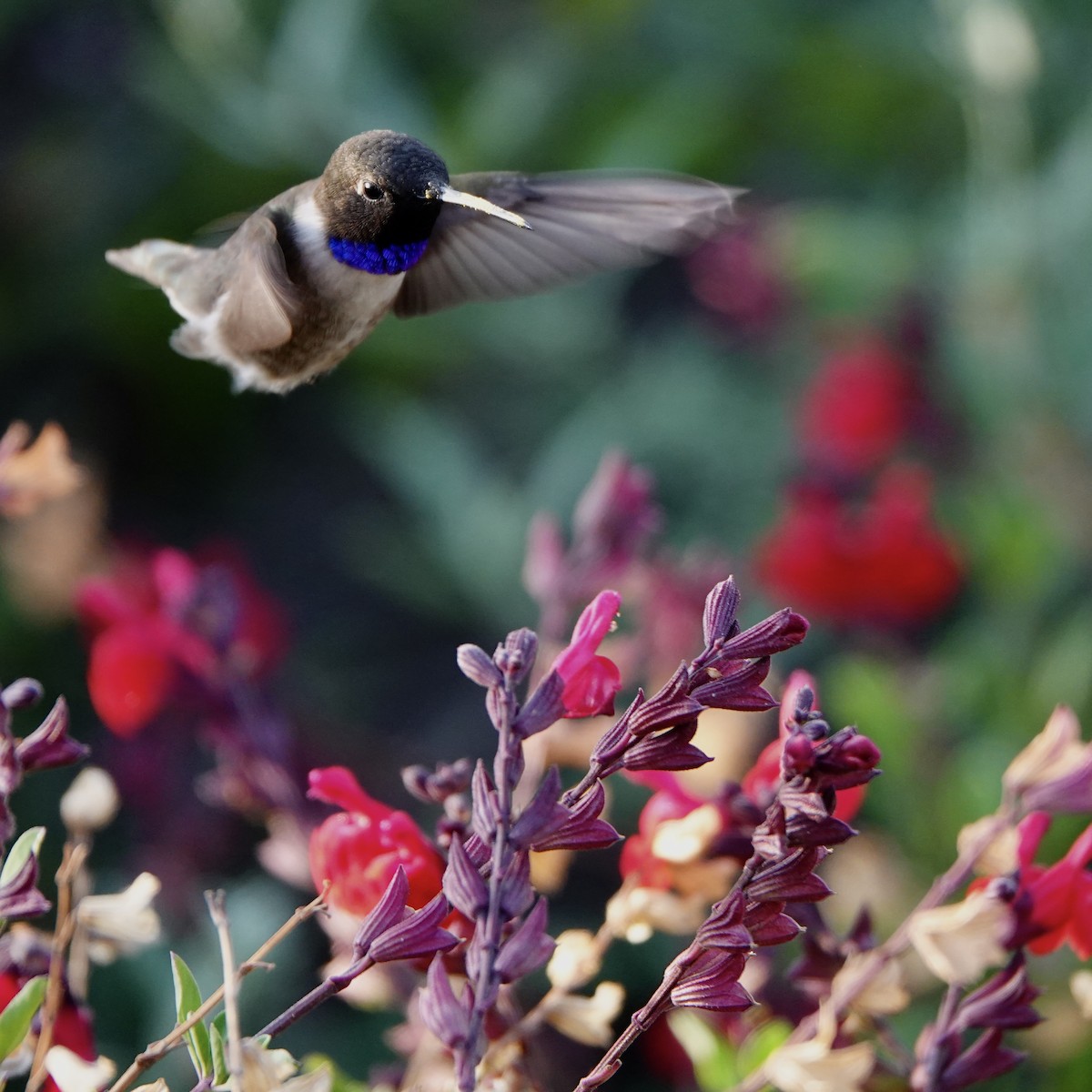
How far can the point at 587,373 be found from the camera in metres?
2.97

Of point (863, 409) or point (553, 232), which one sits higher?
point (553, 232)

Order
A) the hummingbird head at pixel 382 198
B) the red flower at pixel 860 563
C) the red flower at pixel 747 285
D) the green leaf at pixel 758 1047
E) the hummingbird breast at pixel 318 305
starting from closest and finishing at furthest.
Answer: the green leaf at pixel 758 1047 → the hummingbird head at pixel 382 198 → the hummingbird breast at pixel 318 305 → the red flower at pixel 860 563 → the red flower at pixel 747 285

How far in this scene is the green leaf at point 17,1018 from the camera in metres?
0.71

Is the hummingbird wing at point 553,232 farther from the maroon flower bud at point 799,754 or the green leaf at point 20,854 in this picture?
the green leaf at point 20,854

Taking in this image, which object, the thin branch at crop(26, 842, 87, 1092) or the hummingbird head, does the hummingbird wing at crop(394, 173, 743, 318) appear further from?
the thin branch at crop(26, 842, 87, 1092)

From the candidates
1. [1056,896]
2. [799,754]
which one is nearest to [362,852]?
[799,754]

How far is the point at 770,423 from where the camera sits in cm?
293

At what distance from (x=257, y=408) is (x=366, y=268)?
6.27ft

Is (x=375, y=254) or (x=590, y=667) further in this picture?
(x=375, y=254)

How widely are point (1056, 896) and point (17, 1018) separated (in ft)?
1.83

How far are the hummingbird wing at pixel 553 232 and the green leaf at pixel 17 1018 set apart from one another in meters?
0.84

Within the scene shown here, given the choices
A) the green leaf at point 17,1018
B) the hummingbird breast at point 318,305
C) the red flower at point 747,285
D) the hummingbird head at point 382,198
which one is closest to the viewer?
the green leaf at point 17,1018

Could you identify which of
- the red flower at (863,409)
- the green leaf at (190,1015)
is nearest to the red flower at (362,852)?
the green leaf at (190,1015)

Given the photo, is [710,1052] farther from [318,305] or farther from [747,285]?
[747,285]
